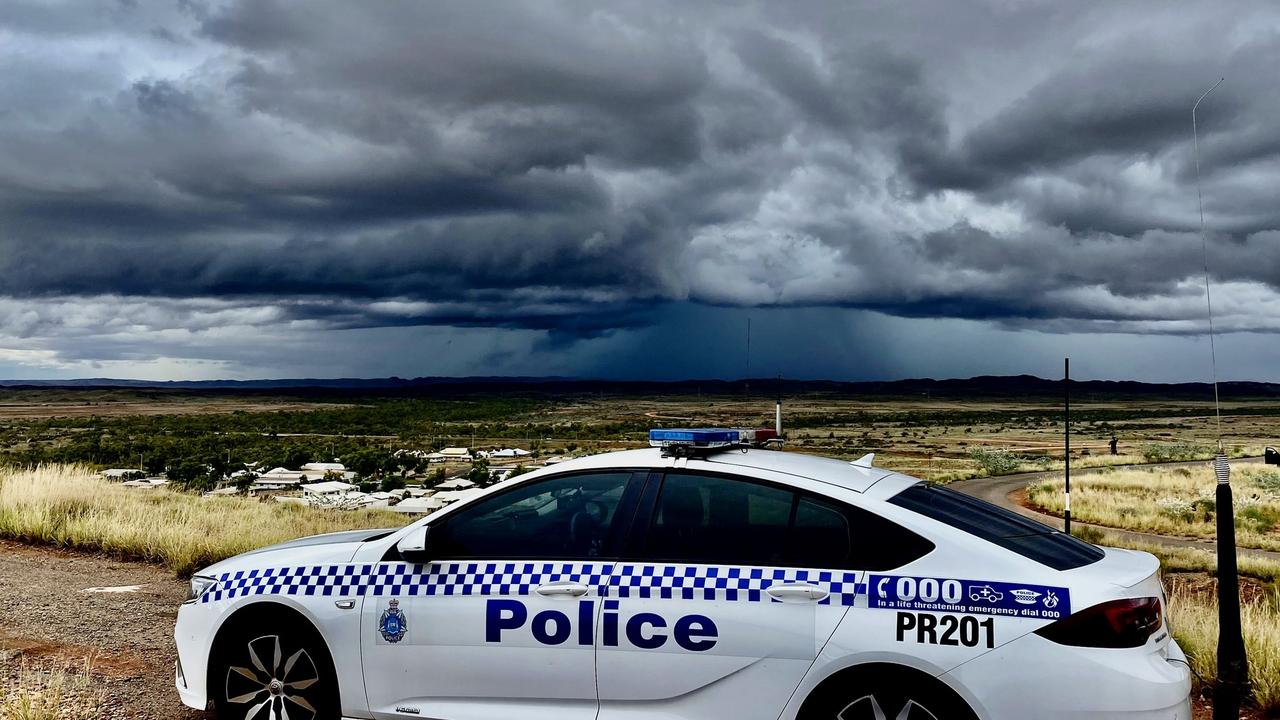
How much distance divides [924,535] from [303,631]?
2.98 m

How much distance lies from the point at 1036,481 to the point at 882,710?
168 ft

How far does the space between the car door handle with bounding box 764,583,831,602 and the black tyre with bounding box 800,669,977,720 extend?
0.33m

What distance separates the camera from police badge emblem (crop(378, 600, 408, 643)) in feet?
14.6

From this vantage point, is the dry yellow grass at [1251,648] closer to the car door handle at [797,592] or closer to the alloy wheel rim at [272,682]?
the car door handle at [797,592]

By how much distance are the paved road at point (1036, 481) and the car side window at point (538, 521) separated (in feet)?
55.9

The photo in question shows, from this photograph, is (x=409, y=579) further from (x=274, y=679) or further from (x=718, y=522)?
(x=718, y=522)

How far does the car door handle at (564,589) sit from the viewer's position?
420cm

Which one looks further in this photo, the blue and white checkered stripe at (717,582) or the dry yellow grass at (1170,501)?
the dry yellow grass at (1170,501)

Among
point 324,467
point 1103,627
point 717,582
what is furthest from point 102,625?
point 324,467

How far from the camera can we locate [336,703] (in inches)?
180

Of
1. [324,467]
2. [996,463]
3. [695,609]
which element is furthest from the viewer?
[996,463]

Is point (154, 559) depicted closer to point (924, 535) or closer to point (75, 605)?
point (75, 605)

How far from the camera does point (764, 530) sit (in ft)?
13.8

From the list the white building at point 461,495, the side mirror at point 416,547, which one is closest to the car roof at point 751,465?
the white building at point 461,495
